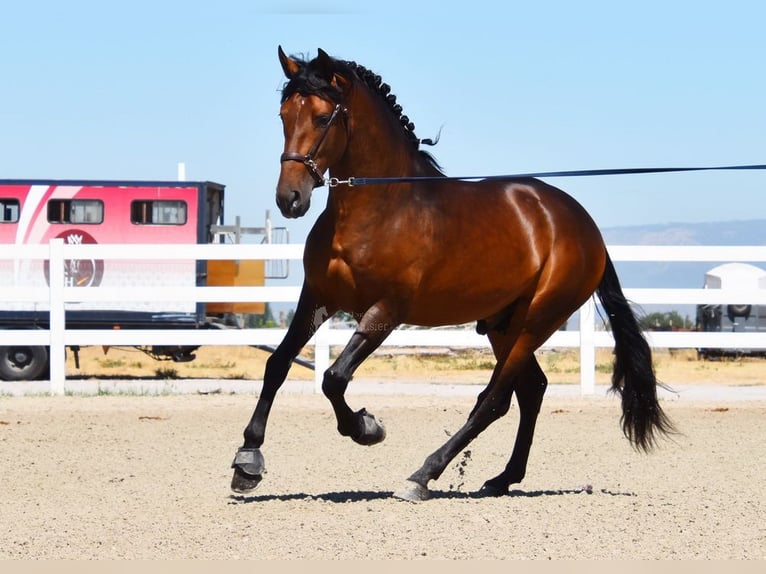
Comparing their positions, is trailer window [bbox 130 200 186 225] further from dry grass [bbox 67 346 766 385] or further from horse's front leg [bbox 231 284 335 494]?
horse's front leg [bbox 231 284 335 494]

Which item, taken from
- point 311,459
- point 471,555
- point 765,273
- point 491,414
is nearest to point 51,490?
point 311,459

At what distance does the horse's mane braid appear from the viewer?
251 inches

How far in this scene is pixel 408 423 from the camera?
10203 mm

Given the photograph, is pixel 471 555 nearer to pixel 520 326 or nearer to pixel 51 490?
pixel 520 326

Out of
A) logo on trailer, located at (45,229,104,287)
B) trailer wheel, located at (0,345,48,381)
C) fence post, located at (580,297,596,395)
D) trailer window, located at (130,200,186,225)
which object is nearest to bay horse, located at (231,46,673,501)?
fence post, located at (580,297,596,395)

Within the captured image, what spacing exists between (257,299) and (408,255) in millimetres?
7204

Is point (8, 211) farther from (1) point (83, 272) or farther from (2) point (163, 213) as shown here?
(2) point (163, 213)

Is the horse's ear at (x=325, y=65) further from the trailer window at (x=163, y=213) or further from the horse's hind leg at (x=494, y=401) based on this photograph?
the trailer window at (x=163, y=213)

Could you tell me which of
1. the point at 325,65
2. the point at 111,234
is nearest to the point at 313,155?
the point at 325,65

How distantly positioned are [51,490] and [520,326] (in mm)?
2794

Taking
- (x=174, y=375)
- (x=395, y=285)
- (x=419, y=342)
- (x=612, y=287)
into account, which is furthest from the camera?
(x=174, y=375)

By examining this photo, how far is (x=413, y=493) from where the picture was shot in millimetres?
6184

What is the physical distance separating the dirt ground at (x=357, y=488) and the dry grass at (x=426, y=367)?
573 cm

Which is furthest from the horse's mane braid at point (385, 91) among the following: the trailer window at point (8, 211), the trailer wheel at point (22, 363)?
the trailer window at point (8, 211)
